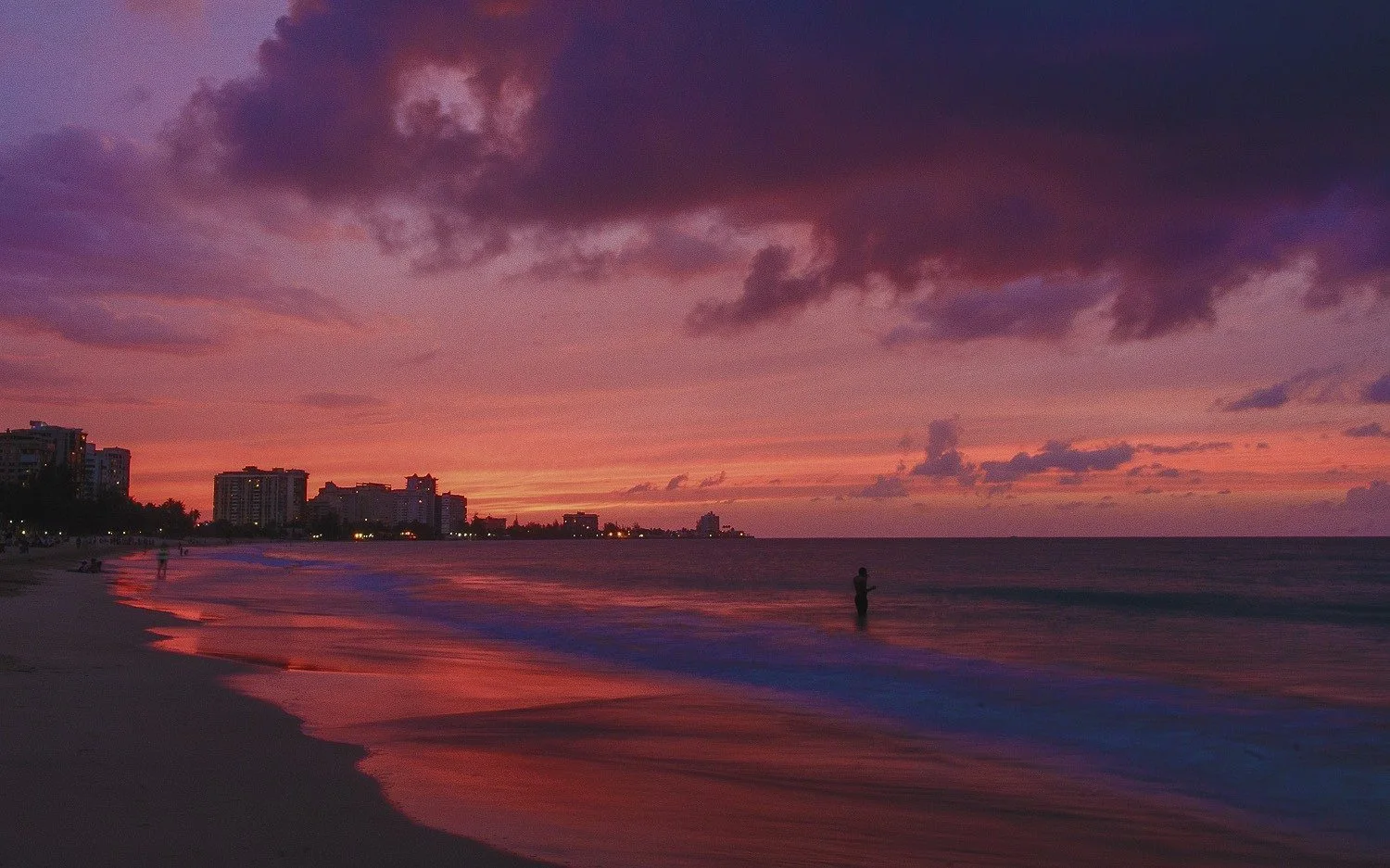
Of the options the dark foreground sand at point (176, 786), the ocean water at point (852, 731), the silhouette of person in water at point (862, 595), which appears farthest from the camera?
the silhouette of person in water at point (862, 595)

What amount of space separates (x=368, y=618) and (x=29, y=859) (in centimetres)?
2720

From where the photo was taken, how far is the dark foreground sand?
656 centimetres

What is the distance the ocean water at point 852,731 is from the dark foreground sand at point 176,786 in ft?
1.84

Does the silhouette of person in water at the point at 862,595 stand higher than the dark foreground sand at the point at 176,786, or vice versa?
the dark foreground sand at the point at 176,786

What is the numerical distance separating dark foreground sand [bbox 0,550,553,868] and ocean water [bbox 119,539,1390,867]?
0.56m

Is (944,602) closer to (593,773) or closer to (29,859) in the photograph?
(593,773)

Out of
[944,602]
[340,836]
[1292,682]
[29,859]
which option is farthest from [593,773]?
[944,602]

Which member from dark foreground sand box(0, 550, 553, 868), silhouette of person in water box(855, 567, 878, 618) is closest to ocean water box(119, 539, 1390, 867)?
dark foreground sand box(0, 550, 553, 868)

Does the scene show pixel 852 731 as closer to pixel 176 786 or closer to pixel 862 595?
pixel 176 786

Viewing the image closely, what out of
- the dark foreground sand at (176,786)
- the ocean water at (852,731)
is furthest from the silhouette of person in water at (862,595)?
the dark foreground sand at (176,786)

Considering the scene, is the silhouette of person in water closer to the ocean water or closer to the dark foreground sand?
the ocean water

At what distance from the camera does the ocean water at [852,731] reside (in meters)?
8.31

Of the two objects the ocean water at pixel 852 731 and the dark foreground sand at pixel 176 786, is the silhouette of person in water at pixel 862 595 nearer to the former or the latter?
the ocean water at pixel 852 731

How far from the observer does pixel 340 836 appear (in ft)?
23.3
